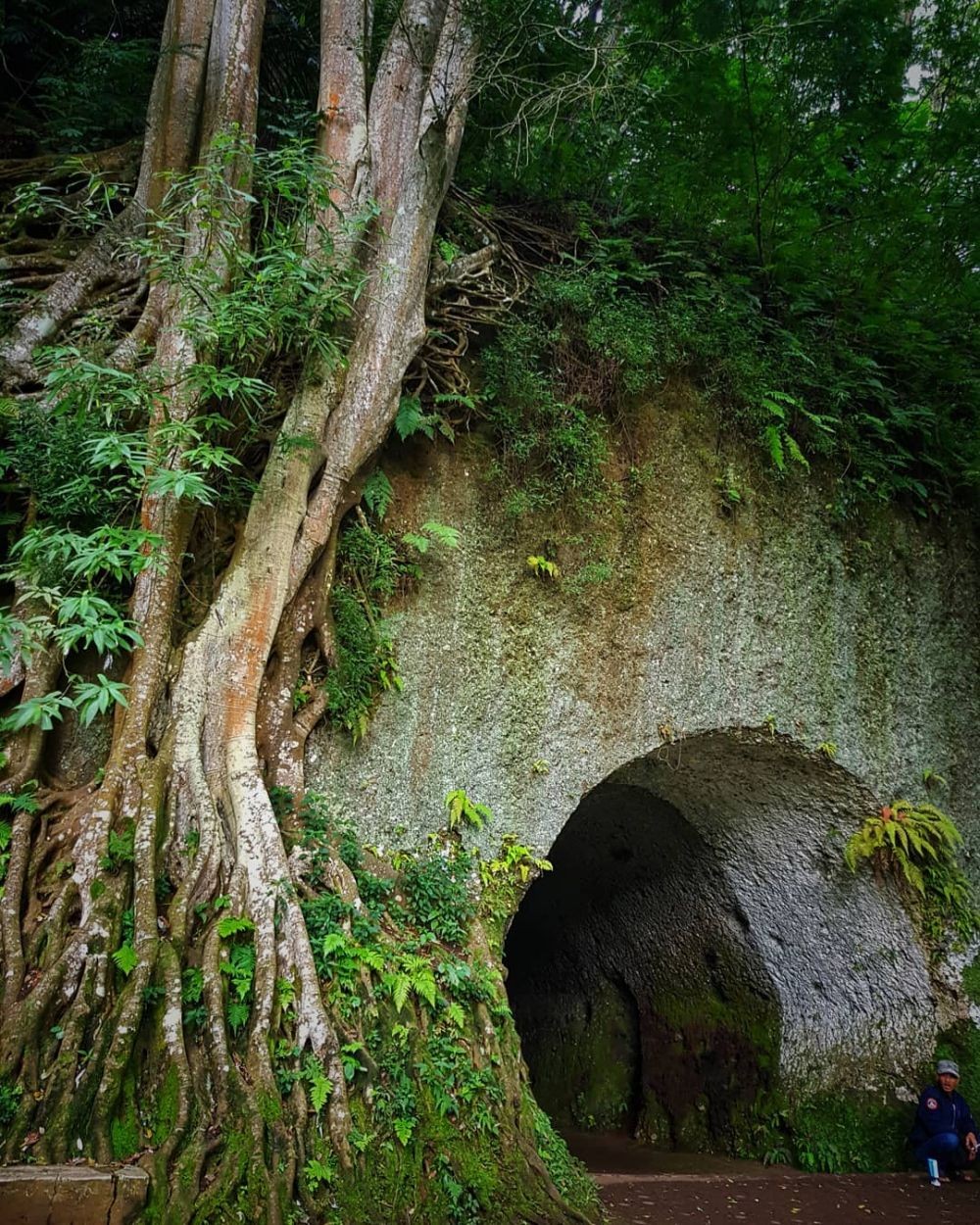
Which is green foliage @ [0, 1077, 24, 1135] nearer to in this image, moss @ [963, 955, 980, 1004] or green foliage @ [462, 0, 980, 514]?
green foliage @ [462, 0, 980, 514]

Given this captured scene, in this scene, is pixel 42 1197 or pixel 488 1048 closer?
pixel 42 1197

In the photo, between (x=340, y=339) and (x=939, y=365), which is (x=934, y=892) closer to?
(x=939, y=365)

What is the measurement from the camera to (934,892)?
671cm

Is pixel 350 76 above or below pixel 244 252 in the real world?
above

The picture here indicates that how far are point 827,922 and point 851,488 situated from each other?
343 centimetres

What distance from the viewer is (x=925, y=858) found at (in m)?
6.71

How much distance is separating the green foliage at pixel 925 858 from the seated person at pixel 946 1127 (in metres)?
0.97

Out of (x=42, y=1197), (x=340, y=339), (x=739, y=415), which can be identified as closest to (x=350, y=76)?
(x=340, y=339)

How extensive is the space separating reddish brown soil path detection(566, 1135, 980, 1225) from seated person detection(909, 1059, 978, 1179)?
0.15 metres

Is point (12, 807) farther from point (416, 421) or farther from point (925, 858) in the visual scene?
point (925, 858)

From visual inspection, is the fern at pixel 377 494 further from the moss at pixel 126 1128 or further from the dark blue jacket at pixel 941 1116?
the dark blue jacket at pixel 941 1116

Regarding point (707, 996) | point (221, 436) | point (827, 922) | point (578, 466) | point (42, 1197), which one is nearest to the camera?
point (42, 1197)

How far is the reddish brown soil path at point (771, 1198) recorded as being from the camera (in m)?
5.22

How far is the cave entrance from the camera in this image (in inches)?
300
